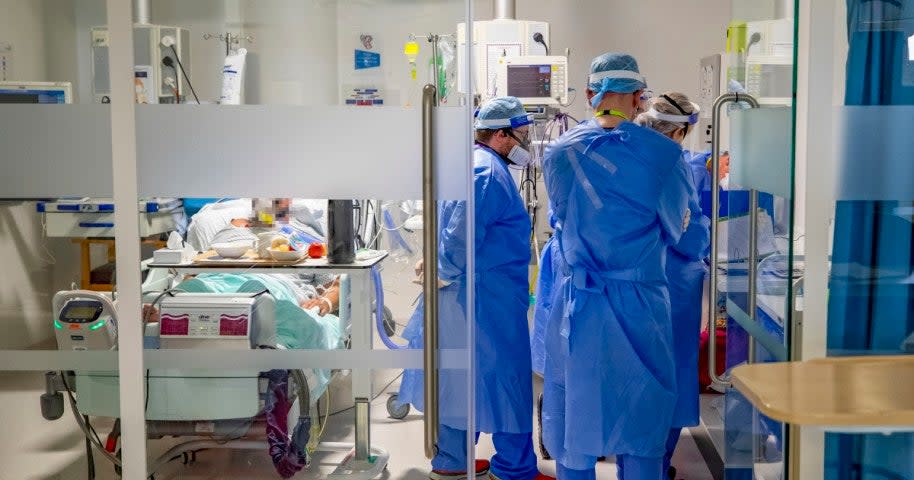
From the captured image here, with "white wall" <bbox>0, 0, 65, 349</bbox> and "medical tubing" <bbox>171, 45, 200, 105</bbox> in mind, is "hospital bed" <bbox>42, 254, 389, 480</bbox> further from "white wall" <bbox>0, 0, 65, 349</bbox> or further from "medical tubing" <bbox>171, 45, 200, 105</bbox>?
"medical tubing" <bbox>171, 45, 200, 105</bbox>

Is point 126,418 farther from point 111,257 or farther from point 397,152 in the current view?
point 397,152

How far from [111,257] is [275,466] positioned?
0.69m

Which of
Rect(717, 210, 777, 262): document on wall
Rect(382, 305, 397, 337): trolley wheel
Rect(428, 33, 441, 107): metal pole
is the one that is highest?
Rect(428, 33, 441, 107): metal pole

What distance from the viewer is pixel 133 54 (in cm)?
242

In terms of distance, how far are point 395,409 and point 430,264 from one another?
16.1 inches

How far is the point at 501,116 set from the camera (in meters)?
3.54

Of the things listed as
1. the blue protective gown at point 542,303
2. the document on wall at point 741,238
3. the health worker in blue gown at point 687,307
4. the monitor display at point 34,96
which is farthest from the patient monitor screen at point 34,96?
the health worker in blue gown at point 687,307

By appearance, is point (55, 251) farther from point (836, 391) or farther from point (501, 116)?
point (836, 391)

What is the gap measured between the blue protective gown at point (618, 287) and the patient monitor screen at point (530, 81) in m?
1.70

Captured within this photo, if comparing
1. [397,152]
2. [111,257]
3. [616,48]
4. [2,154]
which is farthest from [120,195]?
[616,48]

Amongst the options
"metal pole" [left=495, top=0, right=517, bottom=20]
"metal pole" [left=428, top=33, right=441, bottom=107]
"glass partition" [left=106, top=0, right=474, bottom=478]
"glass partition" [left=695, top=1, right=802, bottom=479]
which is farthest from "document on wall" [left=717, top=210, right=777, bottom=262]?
"metal pole" [left=495, top=0, right=517, bottom=20]

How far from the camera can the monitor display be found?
2.47 metres

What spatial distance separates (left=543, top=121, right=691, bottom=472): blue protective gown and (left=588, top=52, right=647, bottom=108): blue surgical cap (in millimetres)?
174

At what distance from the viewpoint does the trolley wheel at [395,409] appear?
2492mm
